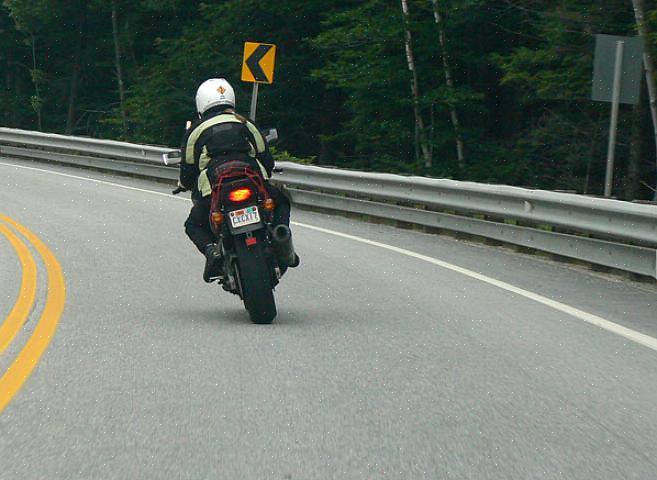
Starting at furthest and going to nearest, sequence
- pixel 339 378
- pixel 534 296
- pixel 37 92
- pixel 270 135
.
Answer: pixel 37 92
pixel 534 296
pixel 270 135
pixel 339 378

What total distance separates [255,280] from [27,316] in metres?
1.88

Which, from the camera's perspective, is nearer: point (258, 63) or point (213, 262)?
point (213, 262)

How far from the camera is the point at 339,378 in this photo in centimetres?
709

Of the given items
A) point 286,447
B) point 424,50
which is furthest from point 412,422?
point 424,50

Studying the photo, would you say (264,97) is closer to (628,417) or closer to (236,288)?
(236,288)

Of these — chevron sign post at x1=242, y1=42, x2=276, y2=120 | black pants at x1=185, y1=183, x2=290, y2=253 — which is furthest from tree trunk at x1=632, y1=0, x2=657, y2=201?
black pants at x1=185, y1=183, x2=290, y2=253

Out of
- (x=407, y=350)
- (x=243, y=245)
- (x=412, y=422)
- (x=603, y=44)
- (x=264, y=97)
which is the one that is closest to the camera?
(x=412, y=422)

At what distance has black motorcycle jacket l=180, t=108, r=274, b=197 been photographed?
9133mm

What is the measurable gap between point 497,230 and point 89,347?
734cm

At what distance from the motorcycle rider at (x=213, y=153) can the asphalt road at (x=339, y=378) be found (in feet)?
2.20

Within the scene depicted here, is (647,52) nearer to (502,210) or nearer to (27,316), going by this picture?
(502,210)

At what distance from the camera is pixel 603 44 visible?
47.0 feet

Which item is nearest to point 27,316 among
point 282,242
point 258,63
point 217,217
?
point 217,217

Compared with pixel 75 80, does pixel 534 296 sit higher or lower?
higher
